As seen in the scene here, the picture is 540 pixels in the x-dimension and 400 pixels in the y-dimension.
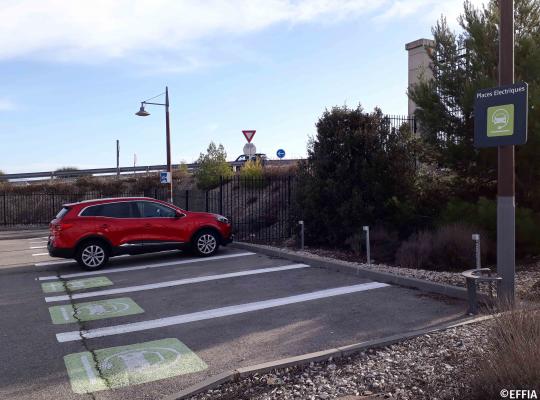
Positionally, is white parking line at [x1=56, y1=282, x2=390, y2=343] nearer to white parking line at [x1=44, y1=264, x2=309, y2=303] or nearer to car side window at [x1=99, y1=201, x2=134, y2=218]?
white parking line at [x1=44, y1=264, x2=309, y2=303]

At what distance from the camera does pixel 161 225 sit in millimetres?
12664

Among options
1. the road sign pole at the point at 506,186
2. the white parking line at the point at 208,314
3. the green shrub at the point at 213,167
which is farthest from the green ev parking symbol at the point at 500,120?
the green shrub at the point at 213,167

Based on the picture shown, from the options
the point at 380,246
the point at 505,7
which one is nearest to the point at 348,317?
the point at 505,7

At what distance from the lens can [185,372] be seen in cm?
527

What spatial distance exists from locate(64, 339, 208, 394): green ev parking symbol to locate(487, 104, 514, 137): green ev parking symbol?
4754 mm

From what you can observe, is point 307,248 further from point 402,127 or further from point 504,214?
point 504,214

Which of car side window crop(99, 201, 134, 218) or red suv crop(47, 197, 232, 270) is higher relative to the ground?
car side window crop(99, 201, 134, 218)

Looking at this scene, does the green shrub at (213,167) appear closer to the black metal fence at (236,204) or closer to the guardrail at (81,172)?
the black metal fence at (236,204)

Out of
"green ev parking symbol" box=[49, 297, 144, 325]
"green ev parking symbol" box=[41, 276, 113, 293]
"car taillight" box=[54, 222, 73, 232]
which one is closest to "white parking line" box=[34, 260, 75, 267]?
"car taillight" box=[54, 222, 73, 232]

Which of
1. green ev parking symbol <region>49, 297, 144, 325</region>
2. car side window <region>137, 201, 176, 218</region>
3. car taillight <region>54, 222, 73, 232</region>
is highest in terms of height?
car side window <region>137, 201, 176, 218</region>

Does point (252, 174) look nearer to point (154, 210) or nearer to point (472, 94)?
point (154, 210)

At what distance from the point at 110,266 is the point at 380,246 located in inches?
260

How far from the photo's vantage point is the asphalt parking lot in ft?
17.3

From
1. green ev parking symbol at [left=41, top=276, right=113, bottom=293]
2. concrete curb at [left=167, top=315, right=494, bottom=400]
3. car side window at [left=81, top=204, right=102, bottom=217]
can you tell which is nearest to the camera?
concrete curb at [left=167, top=315, right=494, bottom=400]
